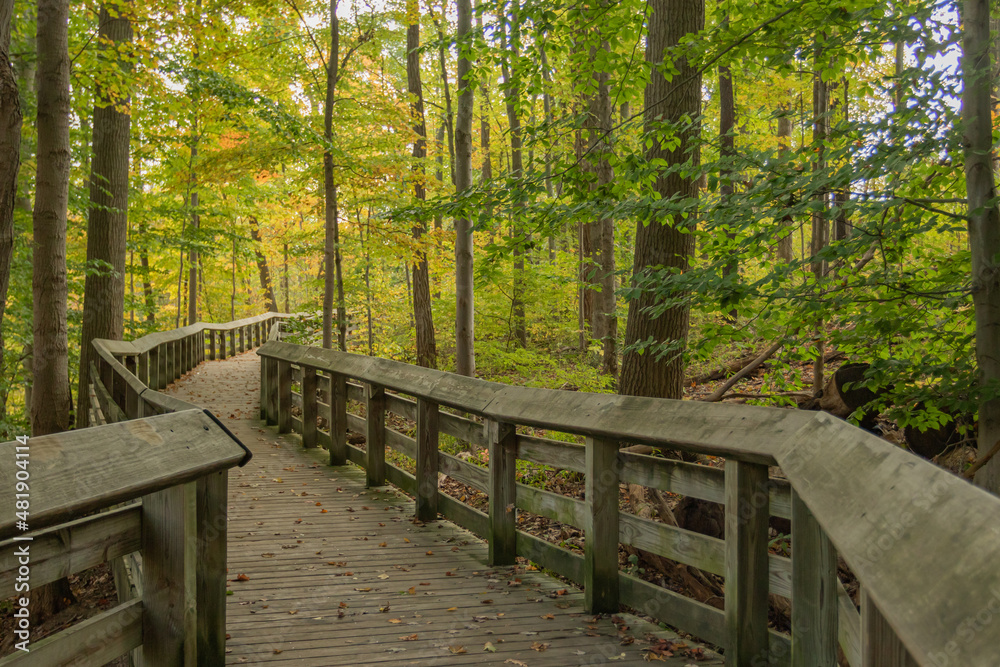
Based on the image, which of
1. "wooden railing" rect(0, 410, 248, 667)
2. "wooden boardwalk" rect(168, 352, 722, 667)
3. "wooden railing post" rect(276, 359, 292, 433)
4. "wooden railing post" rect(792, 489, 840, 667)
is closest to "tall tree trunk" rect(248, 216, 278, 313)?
"wooden railing post" rect(276, 359, 292, 433)

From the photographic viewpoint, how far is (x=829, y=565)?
2.27 m

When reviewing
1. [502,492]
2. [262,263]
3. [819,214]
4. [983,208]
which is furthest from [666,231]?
[262,263]

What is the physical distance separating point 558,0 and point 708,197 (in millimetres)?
2368

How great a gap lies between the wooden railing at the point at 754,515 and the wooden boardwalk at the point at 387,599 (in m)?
0.20

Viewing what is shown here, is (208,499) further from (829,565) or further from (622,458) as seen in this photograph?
(829,565)

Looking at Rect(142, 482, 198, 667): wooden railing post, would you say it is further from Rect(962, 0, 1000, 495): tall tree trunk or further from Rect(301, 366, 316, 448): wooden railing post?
Rect(301, 366, 316, 448): wooden railing post

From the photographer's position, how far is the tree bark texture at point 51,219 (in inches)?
251

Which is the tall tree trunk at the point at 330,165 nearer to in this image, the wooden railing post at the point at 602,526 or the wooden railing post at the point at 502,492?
the wooden railing post at the point at 502,492

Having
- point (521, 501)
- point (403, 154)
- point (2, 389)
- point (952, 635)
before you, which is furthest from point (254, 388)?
point (952, 635)

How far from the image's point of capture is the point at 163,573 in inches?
99.8

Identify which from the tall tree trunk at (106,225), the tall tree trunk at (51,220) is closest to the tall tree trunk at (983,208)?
the tall tree trunk at (51,220)

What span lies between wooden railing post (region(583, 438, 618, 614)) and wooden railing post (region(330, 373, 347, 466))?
4.25 metres

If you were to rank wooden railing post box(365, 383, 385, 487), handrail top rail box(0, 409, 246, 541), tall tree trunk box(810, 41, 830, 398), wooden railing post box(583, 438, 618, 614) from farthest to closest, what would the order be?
wooden railing post box(365, 383, 385, 487) → wooden railing post box(583, 438, 618, 614) → tall tree trunk box(810, 41, 830, 398) → handrail top rail box(0, 409, 246, 541)

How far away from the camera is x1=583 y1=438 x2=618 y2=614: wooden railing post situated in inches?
142
